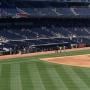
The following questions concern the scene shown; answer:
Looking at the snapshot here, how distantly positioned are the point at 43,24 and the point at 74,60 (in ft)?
65.8

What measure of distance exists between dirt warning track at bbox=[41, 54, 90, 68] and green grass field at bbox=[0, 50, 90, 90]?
82.4 inches

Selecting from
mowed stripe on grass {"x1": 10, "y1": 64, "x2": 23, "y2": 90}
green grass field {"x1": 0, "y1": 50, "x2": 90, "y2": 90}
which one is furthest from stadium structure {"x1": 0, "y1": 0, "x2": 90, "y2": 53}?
mowed stripe on grass {"x1": 10, "y1": 64, "x2": 23, "y2": 90}

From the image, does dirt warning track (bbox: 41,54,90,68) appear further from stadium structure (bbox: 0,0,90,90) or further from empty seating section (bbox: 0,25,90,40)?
empty seating section (bbox: 0,25,90,40)

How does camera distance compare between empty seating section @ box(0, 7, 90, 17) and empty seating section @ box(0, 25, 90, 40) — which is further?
empty seating section @ box(0, 25, 90, 40)

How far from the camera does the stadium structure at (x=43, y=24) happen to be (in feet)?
190

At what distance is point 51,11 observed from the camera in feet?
212

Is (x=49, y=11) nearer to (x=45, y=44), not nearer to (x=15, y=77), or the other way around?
(x=45, y=44)

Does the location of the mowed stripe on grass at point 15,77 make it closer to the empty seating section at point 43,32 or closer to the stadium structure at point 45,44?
the stadium structure at point 45,44

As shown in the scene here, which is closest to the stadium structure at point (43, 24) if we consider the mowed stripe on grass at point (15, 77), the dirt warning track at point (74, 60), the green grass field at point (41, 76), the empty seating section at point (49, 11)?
the empty seating section at point (49, 11)

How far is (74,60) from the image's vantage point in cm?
4584

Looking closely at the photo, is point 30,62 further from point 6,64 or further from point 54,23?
point 54,23

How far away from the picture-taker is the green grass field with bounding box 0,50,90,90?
99.2 ft

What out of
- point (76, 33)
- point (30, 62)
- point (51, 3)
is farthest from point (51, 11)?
point (30, 62)

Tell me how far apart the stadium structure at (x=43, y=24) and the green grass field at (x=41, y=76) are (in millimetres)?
13126
